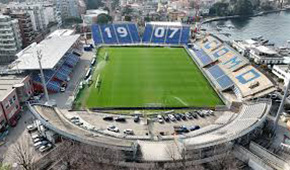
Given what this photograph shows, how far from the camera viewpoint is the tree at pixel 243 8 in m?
101

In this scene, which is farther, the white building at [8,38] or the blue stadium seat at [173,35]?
the blue stadium seat at [173,35]

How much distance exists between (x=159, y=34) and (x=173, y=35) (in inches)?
143

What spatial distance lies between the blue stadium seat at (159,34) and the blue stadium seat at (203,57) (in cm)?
1025

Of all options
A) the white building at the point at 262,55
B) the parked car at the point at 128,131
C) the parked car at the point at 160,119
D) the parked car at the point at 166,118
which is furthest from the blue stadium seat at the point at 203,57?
the parked car at the point at 128,131

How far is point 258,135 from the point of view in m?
24.8

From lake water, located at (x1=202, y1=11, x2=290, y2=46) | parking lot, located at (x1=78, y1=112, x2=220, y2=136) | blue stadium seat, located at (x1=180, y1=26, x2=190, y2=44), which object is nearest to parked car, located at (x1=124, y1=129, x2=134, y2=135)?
parking lot, located at (x1=78, y1=112, x2=220, y2=136)

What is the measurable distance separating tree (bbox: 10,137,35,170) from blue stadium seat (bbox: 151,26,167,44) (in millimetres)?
40652

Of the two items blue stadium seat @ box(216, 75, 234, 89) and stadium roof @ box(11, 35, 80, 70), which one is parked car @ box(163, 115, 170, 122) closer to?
blue stadium seat @ box(216, 75, 234, 89)

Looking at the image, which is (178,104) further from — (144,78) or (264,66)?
(264,66)

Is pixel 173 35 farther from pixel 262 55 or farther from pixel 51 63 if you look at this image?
pixel 51 63

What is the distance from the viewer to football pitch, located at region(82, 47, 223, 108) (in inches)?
1283

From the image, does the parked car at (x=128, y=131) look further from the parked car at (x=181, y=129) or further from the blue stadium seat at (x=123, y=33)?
the blue stadium seat at (x=123, y=33)

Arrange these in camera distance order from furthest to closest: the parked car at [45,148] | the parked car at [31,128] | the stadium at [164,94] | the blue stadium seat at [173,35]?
1. the blue stadium seat at [173,35]
2. the parked car at [31,128]
3. the parked car at [45,148]
4. the stadium at [164,94]

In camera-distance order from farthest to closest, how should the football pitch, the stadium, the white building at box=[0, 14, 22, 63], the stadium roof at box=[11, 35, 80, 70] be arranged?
1. the white building at box=[0, 14, 22, 63]
2. the stadium roof at box=[11, 35, 80, 70]
3. the football pitch
4. the stadium
